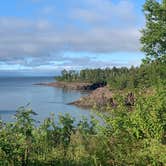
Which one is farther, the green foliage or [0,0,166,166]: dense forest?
the green foliage

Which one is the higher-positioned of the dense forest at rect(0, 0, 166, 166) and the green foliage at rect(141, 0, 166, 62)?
the green foliage at rect(141, 0, 166, 62)

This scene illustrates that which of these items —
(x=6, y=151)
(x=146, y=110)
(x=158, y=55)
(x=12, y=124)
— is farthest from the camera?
(x=158, y=55)

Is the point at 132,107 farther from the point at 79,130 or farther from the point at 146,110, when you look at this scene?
the point at 79,130

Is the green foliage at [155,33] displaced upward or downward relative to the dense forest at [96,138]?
upward

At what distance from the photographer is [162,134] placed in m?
7.64

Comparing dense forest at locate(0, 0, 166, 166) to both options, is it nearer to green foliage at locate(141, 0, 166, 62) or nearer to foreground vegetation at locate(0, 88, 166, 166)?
foreground vegetation at locate(0, 88, 166, 166)

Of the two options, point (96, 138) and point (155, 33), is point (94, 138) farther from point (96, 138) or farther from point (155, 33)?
point (155, 33)

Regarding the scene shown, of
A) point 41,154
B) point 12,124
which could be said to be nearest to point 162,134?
point 41,154

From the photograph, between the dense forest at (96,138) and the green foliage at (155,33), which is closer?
the dense forest at (96,138)

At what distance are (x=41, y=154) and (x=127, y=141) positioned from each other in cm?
177

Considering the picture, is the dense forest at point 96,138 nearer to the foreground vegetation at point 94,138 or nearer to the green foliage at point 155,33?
the foreground vegetation at point 94,138

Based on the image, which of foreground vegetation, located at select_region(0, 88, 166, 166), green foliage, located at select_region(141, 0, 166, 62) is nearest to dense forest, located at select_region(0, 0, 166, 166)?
foreground vegetation, located at select_region(0, 88, 166, 166)

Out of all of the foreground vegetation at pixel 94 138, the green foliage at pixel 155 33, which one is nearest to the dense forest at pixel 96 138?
the foreground vegetation at pixel 94 138

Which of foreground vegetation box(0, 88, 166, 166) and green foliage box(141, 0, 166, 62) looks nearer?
foreground vegetation box(0, 88, 166, 166)
